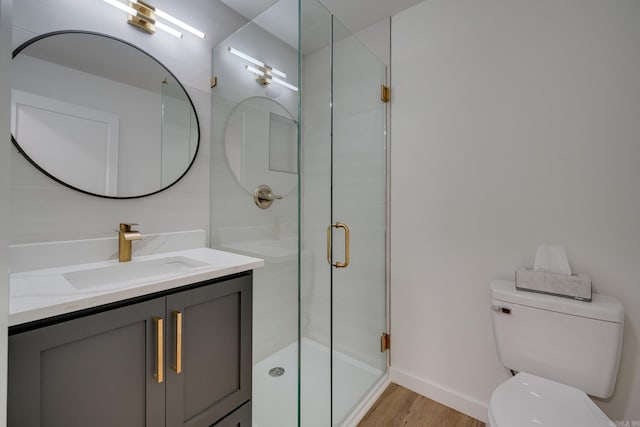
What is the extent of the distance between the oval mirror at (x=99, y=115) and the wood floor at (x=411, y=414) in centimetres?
177

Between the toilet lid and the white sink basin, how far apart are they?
4.29 feet

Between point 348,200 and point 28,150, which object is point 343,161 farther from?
point 28,150

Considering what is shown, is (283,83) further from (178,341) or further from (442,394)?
(442,394)

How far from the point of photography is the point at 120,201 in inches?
51.1

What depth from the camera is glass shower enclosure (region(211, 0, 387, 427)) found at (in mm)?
1373

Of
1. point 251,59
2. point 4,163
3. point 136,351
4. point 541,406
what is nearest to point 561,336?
point 541,406

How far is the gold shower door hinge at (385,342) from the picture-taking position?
75.6 inches

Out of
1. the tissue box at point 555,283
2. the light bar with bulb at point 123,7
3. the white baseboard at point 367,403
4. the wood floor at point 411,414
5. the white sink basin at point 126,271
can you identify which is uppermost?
the light bar with bulb at point 123,7

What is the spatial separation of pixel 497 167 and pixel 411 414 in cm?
151

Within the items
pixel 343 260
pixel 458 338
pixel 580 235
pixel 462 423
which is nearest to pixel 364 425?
pixel 462 423

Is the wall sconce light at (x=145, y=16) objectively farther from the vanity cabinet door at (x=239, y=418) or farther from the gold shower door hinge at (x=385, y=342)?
the gold shower door hinge at (x=385, y=342)

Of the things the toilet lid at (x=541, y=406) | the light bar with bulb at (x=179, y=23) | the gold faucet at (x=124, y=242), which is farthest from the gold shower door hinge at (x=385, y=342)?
the light bar with bulb at (x=179, y=23)

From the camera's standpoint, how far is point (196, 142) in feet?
5.19

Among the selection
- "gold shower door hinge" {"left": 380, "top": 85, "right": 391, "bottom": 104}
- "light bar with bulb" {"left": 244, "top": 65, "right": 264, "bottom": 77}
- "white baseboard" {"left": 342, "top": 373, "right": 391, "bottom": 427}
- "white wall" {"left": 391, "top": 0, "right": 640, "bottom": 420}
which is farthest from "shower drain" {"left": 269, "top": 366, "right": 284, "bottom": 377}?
"gold shower door hinge" {"left": 380, "top": 85, "right": 391, "bottom": 104}
